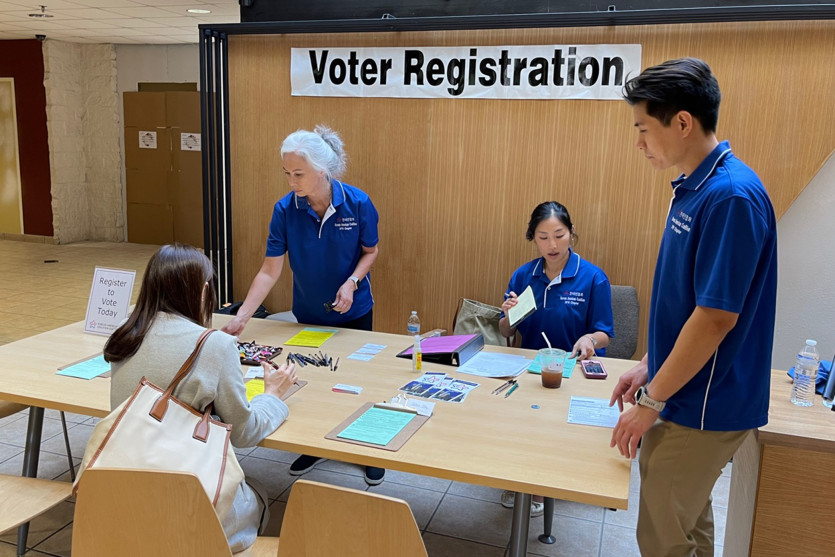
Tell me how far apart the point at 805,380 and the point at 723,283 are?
0.83 metres

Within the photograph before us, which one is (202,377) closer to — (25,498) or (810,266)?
(25,498)

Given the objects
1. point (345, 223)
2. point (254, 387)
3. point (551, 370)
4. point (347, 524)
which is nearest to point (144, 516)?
point (347, 524)

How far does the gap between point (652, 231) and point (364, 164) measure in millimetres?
1769

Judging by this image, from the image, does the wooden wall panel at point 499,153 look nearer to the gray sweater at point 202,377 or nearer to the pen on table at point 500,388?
the pen on table at point 500,388

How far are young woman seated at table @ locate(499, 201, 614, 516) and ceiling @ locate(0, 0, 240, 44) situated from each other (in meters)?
4.64

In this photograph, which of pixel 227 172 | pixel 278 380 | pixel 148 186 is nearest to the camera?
pixel 278 380

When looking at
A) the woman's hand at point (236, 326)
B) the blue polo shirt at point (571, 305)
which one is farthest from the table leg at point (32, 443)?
the blue polo shirt at point (571, 305)

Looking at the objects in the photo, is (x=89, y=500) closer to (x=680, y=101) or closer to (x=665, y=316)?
(x=665, y=316)

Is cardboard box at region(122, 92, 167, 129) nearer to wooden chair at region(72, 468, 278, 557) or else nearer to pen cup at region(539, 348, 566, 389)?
pen cup at region(539, 348, 566, 389)

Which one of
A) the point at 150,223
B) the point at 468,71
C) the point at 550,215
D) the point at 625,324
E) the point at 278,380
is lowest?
the point at 150,223

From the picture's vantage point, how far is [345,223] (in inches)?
128

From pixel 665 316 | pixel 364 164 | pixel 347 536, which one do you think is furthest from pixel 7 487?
pixel 364 164

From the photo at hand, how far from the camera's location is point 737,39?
3426mm

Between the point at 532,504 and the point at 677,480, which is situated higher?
the point at 677,480
